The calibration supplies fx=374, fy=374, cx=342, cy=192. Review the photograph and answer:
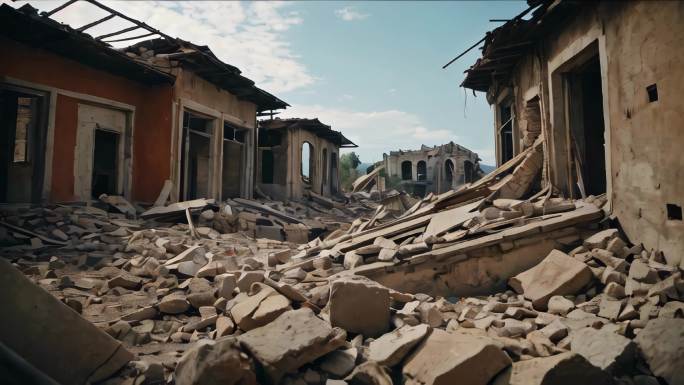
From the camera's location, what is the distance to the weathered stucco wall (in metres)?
4.13

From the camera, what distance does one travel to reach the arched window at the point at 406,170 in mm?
33906

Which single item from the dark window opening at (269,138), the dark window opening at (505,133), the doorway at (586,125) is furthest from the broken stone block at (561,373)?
the dark window opening at (269,138)

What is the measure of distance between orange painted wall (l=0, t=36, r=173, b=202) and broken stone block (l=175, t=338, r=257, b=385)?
28.4ft

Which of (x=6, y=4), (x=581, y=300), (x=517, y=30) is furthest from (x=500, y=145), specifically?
(x=6, y=4)

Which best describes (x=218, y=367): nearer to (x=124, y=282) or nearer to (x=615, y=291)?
(x=124, y=282)

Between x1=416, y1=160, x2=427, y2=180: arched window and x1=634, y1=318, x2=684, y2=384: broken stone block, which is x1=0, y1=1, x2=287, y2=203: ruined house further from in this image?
x1=416, y1=160, x2=427, y2=180: arched window

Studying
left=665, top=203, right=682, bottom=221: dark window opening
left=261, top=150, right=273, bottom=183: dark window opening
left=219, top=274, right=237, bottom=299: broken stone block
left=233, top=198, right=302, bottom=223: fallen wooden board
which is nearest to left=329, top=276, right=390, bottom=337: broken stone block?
left=219, top=274, right=237, bottom=299: broken stone block

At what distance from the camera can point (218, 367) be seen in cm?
233

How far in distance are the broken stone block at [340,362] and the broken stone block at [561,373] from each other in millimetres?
1053

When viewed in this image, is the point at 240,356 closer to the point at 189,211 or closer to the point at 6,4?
the point at 189,211

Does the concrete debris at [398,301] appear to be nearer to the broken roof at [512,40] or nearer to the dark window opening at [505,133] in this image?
the broken roof at [512,40]

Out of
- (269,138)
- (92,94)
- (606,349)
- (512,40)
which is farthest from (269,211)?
(606,349)

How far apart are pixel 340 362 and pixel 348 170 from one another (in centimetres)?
3475

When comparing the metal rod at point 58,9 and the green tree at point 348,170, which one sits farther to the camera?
the green tree at point 348,170
